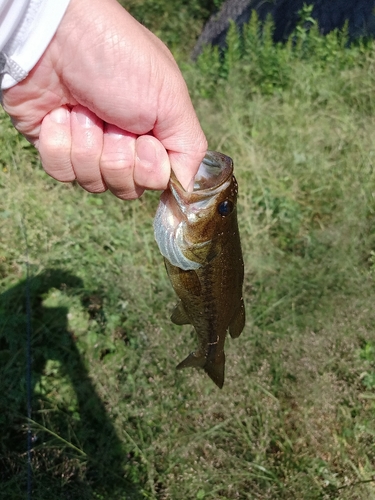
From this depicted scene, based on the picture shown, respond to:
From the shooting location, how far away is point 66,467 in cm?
296

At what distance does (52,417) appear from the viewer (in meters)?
3.25

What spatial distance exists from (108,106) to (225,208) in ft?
1.78

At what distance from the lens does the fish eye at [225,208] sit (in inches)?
66.9

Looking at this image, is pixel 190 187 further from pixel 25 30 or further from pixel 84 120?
pixel 25 30

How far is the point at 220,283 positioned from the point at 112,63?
0.97m

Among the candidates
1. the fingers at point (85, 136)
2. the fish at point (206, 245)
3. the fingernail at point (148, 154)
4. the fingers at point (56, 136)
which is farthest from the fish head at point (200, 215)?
the fingers at point (56, 136)

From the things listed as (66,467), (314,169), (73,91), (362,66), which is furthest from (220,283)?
(362,66)

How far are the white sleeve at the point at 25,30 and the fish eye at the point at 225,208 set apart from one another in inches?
30.0

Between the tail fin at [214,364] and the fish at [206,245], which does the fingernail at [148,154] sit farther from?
the tail fin at [214,364]

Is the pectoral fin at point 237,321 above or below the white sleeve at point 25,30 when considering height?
below

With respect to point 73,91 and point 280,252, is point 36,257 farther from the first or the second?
point 73,91

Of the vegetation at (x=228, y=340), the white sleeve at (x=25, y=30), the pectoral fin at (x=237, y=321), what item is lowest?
the vegetation at (x=228, y=340)

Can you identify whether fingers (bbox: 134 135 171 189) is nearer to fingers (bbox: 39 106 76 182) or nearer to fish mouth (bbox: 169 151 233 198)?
fish mouth (bbox: 169 151 233 198)

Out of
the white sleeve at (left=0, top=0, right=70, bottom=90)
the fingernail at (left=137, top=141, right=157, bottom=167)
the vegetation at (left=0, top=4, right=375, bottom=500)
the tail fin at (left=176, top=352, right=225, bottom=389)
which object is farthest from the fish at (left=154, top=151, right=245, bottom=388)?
the vegetation at (left=0, top=4, right=375, bottom=500)
